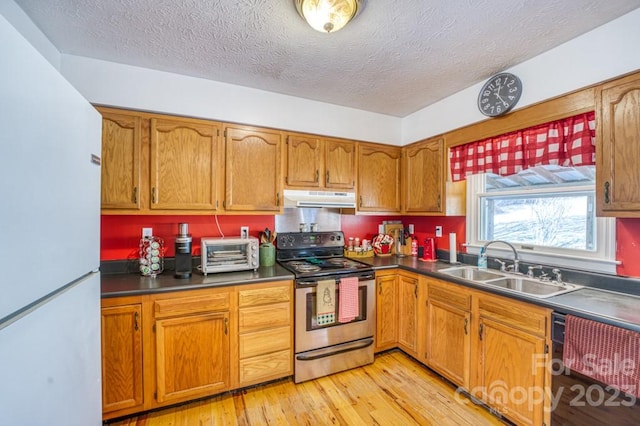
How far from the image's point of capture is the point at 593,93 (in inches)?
64.4

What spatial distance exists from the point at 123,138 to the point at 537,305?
2.97 metres

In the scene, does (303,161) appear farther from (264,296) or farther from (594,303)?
(594,303)

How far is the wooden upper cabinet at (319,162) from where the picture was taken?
257 cm

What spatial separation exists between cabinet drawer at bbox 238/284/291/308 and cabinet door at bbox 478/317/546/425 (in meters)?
1.45

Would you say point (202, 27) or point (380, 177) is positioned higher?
point (202, 27)

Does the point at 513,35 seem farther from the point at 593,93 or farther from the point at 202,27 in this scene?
the point at 202,27

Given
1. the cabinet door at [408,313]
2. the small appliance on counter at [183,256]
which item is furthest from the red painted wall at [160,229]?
the cabinet door at [408,313]

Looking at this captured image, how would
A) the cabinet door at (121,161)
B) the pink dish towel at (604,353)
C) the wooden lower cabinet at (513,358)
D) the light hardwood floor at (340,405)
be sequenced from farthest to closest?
the cabinet door at (121,161) → the light hardwood floor at (340,405) → the wooden lower cabinet at (513,358) → the pink dish towel at (604,353)

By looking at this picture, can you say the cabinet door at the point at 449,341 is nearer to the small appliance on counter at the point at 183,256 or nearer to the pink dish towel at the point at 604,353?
the pink dish towel at the point at 604,353

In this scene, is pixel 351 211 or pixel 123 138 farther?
pixel 351 211

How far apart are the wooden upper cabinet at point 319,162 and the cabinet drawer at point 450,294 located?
124cm

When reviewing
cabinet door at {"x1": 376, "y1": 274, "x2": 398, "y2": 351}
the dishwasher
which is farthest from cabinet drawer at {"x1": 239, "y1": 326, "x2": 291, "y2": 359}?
the dishwasher

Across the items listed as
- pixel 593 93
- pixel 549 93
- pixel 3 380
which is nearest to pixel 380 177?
pixel 549 93

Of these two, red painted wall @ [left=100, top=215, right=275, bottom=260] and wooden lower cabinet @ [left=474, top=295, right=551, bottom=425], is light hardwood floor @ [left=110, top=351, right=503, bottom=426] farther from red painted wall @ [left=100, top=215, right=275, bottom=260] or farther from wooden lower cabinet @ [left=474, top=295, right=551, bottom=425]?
red painted wall @ [left=100, top=215, right=275, bottom=260]
